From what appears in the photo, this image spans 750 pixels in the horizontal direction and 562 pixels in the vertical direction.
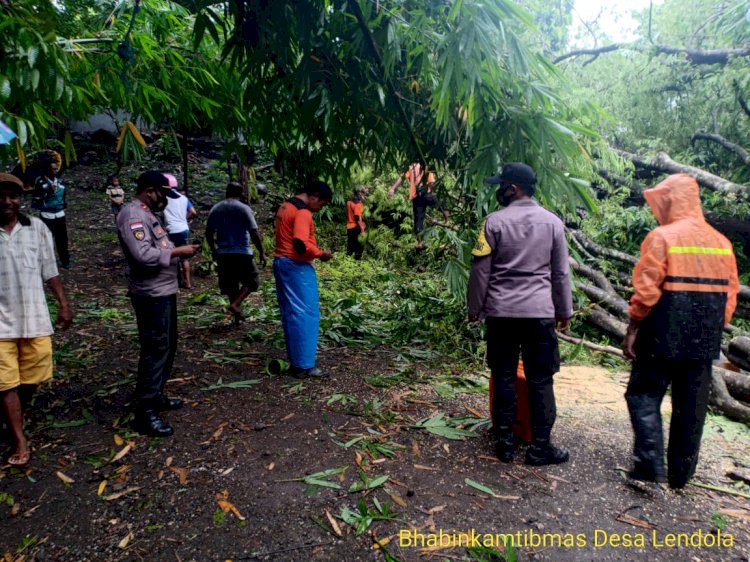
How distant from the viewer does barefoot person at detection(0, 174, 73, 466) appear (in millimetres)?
2752

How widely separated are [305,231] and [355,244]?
6.20 meters

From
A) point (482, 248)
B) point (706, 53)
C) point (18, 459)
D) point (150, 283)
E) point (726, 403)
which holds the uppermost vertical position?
point (706, 53)

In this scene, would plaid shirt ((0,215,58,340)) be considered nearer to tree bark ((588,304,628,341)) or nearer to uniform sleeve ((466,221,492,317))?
uniform sleeve ((466,221,492,317))

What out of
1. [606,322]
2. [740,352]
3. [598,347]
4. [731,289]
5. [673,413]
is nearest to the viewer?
[731,289]

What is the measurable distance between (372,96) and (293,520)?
280 centimetres

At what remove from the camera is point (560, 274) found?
9.32 ft

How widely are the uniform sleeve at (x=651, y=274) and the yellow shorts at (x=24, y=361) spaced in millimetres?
3452

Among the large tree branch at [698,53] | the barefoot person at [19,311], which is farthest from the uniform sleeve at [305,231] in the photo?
the large tree branch at [698,53]

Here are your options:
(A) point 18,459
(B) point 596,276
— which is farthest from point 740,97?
(A) point 18,459

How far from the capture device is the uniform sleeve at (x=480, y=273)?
2.85m

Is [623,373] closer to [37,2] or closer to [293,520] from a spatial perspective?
[293,520]

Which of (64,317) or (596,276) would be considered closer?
(64,317)

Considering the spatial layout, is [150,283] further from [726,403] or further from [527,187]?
[726,403]

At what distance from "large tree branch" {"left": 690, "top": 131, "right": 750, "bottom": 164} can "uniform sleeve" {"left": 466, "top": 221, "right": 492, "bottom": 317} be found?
7.93 m
